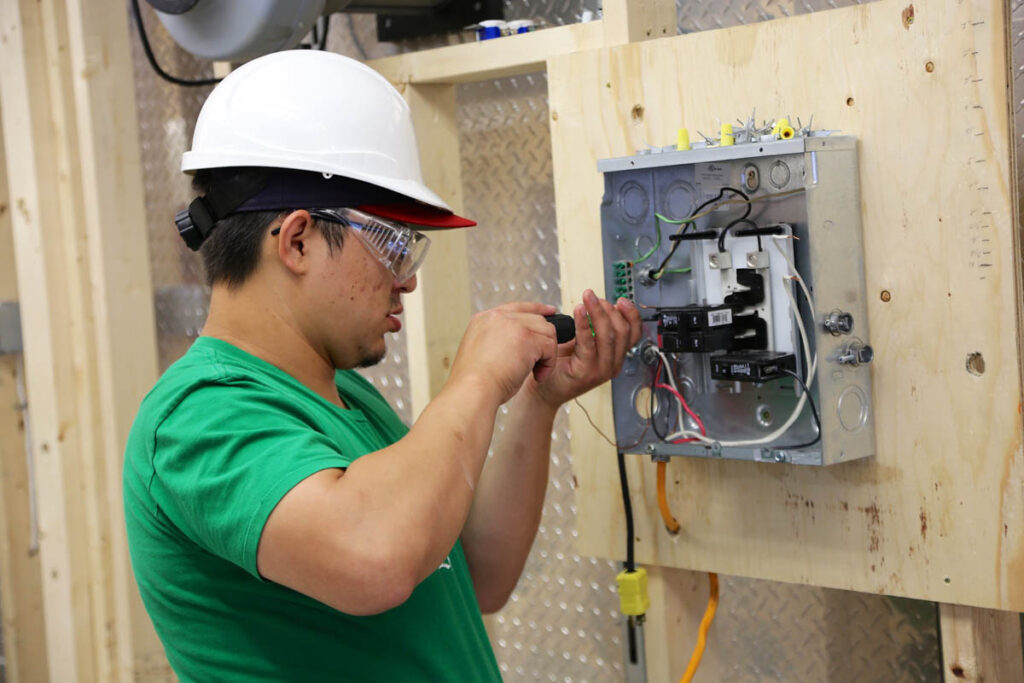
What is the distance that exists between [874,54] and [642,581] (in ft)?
2.58

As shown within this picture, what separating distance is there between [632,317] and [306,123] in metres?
0.50

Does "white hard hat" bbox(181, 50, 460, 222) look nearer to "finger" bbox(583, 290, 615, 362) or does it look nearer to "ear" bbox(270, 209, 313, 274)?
"ear" bbox(270, 209, 313, 274)

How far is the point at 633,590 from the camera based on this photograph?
5.08 ft

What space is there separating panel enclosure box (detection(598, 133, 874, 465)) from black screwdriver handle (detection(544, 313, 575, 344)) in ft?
0.39

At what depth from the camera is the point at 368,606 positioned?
0.96 m

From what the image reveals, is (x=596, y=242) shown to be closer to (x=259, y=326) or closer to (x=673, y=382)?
(x=673, y=382)

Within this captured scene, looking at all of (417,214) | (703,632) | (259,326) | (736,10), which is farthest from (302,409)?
(736,10)

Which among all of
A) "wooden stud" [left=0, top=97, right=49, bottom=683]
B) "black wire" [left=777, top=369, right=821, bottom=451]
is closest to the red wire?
"black wire" [left=777, top=369, right=821, bottom=451]

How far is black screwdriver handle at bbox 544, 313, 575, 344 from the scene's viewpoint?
1304 mm

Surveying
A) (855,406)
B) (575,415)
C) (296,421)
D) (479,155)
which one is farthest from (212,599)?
(479,155)

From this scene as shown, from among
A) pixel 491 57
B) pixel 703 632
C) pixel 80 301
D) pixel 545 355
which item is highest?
pixel 491 57

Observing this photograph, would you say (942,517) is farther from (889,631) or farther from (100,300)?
(100,300)

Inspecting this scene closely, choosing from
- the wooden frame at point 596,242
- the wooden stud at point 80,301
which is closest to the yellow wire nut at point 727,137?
the wooden frame at point 596,242

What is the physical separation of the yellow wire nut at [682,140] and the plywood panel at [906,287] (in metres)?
0.08
